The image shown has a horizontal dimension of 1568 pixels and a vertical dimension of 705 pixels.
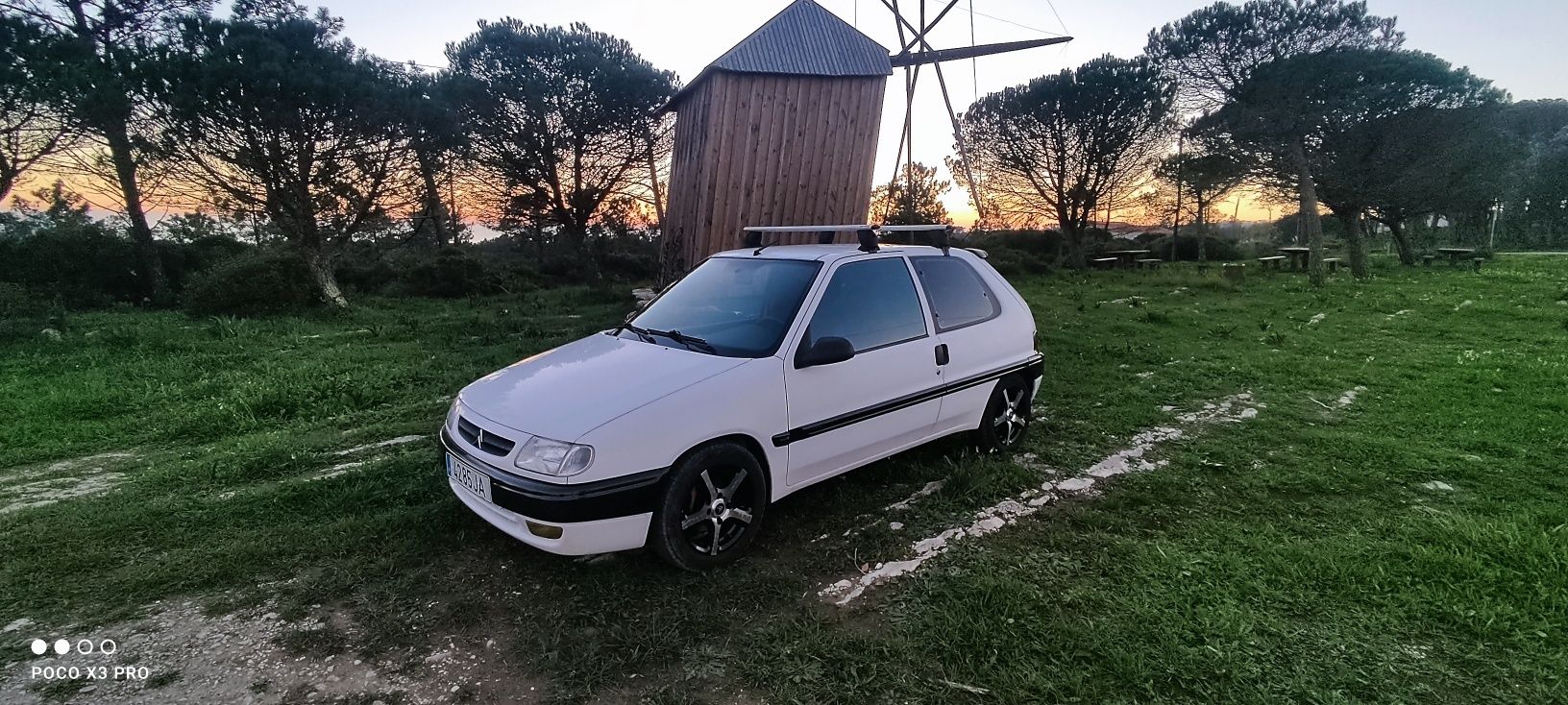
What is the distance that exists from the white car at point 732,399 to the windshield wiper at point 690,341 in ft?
0.04

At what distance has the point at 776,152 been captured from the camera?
32.3 feet

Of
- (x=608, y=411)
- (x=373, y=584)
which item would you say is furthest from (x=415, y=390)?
(x=608, y=411)

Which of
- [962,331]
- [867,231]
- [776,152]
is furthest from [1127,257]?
[867,231]

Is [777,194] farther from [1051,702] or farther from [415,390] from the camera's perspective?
[1051,702]

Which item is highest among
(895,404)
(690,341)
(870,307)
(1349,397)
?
(870,307)

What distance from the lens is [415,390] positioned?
655 cm

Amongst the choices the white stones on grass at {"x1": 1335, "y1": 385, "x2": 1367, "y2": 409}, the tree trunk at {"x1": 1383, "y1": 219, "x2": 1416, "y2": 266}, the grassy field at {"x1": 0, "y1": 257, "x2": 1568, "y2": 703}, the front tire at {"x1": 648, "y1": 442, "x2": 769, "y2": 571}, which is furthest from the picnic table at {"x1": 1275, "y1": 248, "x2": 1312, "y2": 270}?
the front tire at {"x1": 648, "y1": 442, "x2": 769, "y2": 571}

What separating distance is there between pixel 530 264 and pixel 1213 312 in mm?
17232

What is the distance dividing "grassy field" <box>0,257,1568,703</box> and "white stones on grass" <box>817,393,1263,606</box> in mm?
81

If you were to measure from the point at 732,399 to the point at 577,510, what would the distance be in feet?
2.77

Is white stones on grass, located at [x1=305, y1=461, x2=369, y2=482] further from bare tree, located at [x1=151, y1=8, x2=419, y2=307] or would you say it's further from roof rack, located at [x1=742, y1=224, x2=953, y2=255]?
bare tree, located at [x1=151, y1=8, x2=419, y2=307]

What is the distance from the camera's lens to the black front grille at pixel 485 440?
300cm

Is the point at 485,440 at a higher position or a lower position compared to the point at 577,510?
higher

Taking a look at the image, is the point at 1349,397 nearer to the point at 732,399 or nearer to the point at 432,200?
the point at 732,399
